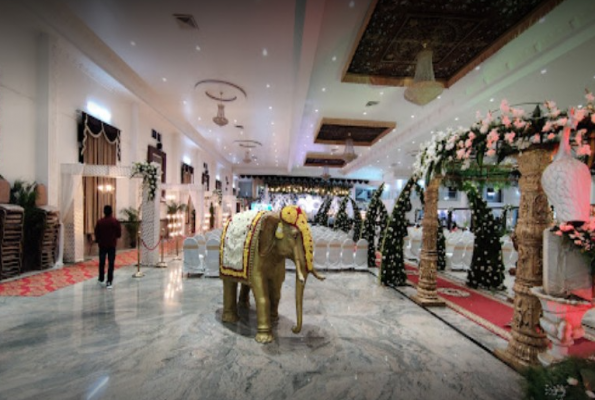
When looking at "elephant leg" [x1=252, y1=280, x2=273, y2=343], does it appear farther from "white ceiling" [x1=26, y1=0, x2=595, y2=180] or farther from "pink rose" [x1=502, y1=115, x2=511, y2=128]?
"white ceiling" [x1=26, y1=0, x2=595, y2=180]

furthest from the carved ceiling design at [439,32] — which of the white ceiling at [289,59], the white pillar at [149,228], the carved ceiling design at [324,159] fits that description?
the carved ceiling design at [324,159]

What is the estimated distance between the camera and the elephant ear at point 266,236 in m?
3.55

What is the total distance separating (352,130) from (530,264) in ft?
31.2

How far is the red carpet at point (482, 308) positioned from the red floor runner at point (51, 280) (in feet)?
22.0

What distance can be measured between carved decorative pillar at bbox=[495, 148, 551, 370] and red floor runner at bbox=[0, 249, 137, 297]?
661cm

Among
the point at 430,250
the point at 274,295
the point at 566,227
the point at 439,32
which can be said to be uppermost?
the point at 439,32

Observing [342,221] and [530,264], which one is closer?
[530,264]

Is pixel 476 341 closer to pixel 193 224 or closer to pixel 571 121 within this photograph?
pixel 571 121

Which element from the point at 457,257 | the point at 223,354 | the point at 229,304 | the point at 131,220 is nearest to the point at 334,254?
the point at 457,257

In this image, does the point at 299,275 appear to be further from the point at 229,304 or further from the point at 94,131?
the point at 94,131

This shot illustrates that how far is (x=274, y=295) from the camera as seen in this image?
4.02 m

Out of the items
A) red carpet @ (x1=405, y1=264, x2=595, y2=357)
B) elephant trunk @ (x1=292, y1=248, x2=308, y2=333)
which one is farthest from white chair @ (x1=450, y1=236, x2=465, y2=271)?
elephant trunk @ (x1=292, y1=248, x2=308, y2=333)

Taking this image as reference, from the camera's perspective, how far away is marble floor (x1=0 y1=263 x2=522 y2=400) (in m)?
2.60

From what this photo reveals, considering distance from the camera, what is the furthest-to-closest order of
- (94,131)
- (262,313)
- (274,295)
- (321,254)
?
Answer: (94,131), (321,254), (274,295), (262,313)
